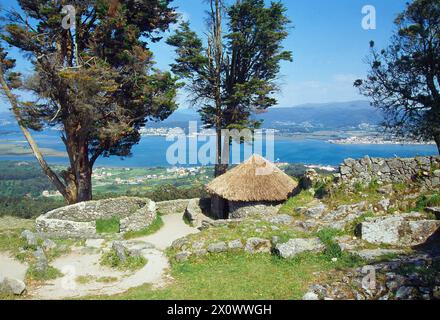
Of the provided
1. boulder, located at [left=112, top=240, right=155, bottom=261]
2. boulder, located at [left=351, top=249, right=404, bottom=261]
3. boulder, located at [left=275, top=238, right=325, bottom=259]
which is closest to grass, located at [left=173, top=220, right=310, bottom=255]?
boulder, located at [left=275, top=238, right=325, bottom=259]

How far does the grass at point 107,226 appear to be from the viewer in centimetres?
1644

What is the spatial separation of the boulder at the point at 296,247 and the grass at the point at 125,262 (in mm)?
4297

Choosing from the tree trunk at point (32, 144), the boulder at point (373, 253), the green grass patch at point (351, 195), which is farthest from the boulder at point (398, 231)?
the tree trunk at point (32, 144)

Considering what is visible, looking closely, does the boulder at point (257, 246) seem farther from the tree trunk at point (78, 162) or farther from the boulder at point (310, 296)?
the tree trunk at point (78, 162)

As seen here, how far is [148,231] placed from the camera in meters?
16.2

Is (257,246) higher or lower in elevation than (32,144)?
lower

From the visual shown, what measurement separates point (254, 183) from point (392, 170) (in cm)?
587

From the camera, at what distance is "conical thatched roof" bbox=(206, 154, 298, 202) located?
17016mm

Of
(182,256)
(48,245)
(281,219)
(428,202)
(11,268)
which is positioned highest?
(428,202)

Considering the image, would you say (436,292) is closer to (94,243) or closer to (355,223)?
Result: (355,223)

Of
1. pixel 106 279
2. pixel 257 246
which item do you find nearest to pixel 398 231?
pixel 257 246

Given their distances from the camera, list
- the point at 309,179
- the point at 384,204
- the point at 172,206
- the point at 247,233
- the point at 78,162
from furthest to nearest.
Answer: the point at 172,206
the point at 78,162
the point at 309,179
the point at 384,204
the point at 247,233

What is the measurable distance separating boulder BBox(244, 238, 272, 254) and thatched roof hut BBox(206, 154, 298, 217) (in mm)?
5166
